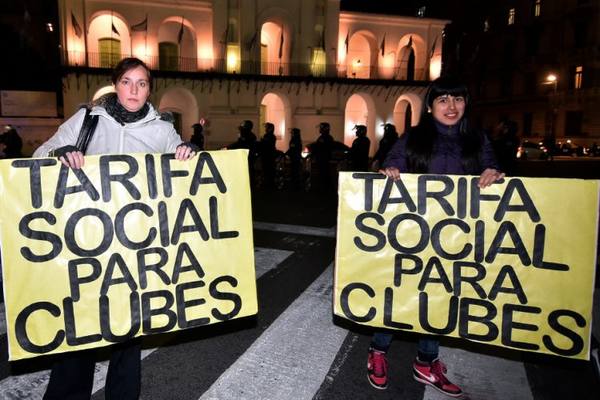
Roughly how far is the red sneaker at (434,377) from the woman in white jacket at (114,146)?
6.06ft

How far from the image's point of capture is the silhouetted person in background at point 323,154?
13.4 metres

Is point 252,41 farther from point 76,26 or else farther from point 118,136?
point 118,136

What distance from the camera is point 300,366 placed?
344cm

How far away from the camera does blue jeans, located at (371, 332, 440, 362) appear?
326 centimetres

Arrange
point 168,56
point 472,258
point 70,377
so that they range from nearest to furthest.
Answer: point 70,377
point 472,258
point 168,56

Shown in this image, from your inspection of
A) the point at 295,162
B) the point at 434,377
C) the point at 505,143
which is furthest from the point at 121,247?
the point at 295,162

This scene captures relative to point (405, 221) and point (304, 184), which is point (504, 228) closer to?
point (405, 221)

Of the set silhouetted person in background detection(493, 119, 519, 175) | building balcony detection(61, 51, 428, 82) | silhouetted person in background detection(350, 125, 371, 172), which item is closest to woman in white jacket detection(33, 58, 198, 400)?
silhouetted person in background detection(493, 119, 519, 175)

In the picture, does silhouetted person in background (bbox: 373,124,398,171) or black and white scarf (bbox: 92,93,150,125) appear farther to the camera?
silhouetted person in background (bbox: 373,124,398,171)

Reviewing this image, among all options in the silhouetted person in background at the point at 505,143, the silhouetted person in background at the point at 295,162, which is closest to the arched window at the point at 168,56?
the silhouetted person in background at the point at 295,162

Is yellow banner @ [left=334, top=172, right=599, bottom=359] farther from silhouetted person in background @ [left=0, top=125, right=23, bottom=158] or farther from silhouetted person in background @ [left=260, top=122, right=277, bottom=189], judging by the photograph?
silhouetted person in background @ [left=0, top=125, right=23, bottom=158]

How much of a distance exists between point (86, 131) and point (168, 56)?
30.1 m

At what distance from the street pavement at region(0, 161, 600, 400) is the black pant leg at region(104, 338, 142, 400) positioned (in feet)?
1.23

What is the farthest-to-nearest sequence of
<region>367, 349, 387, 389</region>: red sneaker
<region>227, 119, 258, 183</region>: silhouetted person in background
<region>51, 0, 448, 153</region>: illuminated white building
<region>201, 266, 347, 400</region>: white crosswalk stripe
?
<region>51, 0, 448, 153</region>: illuminated white building, <region>227, 119, 258, 183</region>: silhouetted person in background, <region>367, 349, 387, 389</region>: red sneaker, <region>201, 266, 347, 400</region>: white crosswalk stripe
